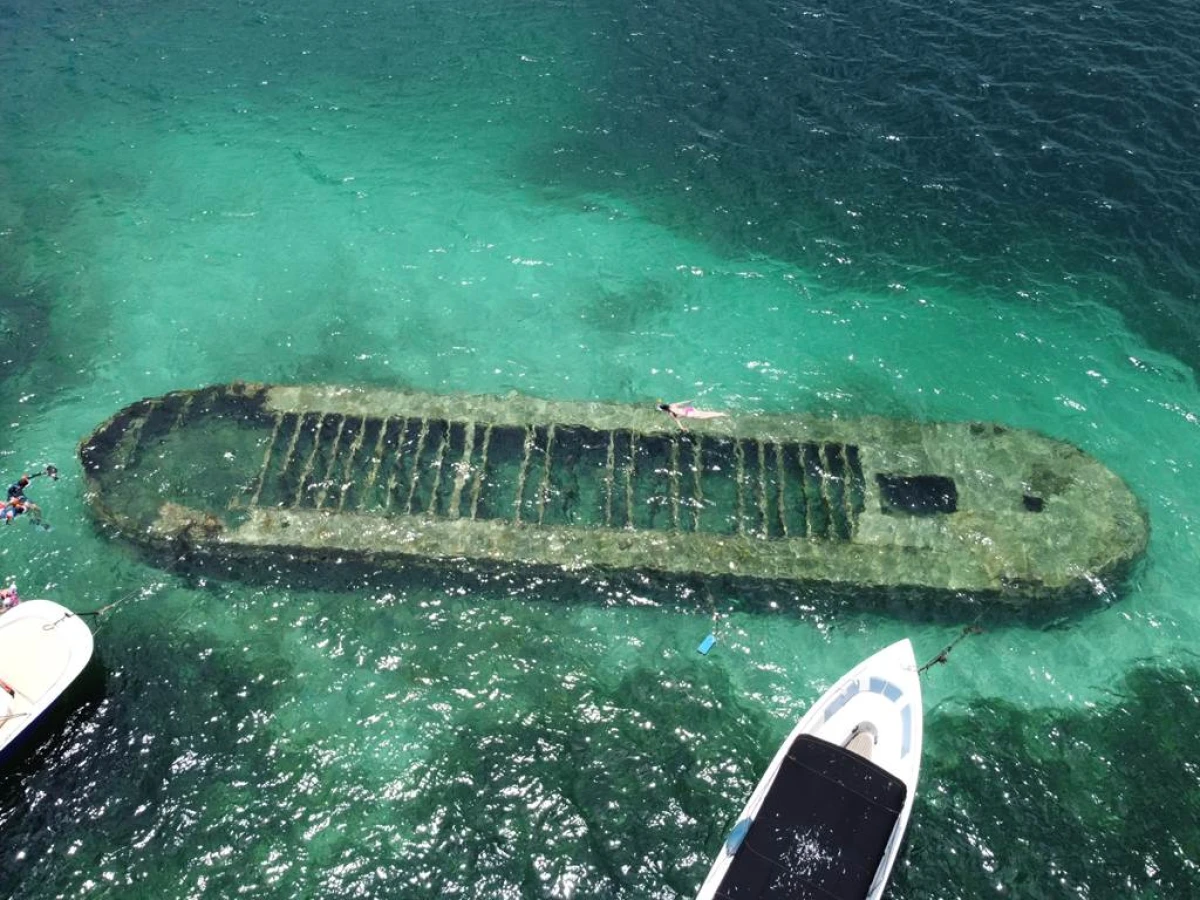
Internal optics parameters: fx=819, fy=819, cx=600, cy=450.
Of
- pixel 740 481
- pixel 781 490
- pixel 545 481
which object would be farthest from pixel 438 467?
pixel 781 490

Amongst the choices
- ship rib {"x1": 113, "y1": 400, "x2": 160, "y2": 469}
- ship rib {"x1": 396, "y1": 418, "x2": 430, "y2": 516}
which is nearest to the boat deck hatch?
ship rib {"x1": 396, "y1": 418, "x2": 430, "y2": 516}

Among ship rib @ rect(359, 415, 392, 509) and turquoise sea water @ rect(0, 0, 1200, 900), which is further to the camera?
ship rib @ rect(359, 415, 392, 509)

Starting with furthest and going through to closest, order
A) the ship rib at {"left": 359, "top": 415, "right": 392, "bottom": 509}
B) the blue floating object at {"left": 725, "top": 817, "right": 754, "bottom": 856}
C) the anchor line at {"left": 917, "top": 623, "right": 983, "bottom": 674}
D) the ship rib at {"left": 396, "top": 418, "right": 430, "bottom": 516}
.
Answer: the ship rib at {"left": 359, "top": 415, "right": 392, "bottom": 509}, the ship rib at {"left": 396, "top": 418, "right": 430, "bottom": 516}, the anchor line at {"left": 917, "top": 623, "right": 983, "bottom": 674}, the blue floating object at {"left": 725, "top": 817, "right": 754, "bottom": 856}

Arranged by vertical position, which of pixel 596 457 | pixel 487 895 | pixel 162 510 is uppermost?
pixel 596 457

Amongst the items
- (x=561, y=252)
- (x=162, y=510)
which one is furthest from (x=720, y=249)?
(x=162, y=510)

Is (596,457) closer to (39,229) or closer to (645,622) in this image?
(645,622)

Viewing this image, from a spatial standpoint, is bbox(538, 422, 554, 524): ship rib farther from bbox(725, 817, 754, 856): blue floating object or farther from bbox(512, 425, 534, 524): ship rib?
bbox(725, 817, 754, 856): blue floating object

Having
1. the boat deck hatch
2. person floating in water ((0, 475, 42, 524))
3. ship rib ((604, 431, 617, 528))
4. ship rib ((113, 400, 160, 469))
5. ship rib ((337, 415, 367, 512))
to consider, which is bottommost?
person floating in water ((0, 475, 42, 524))
